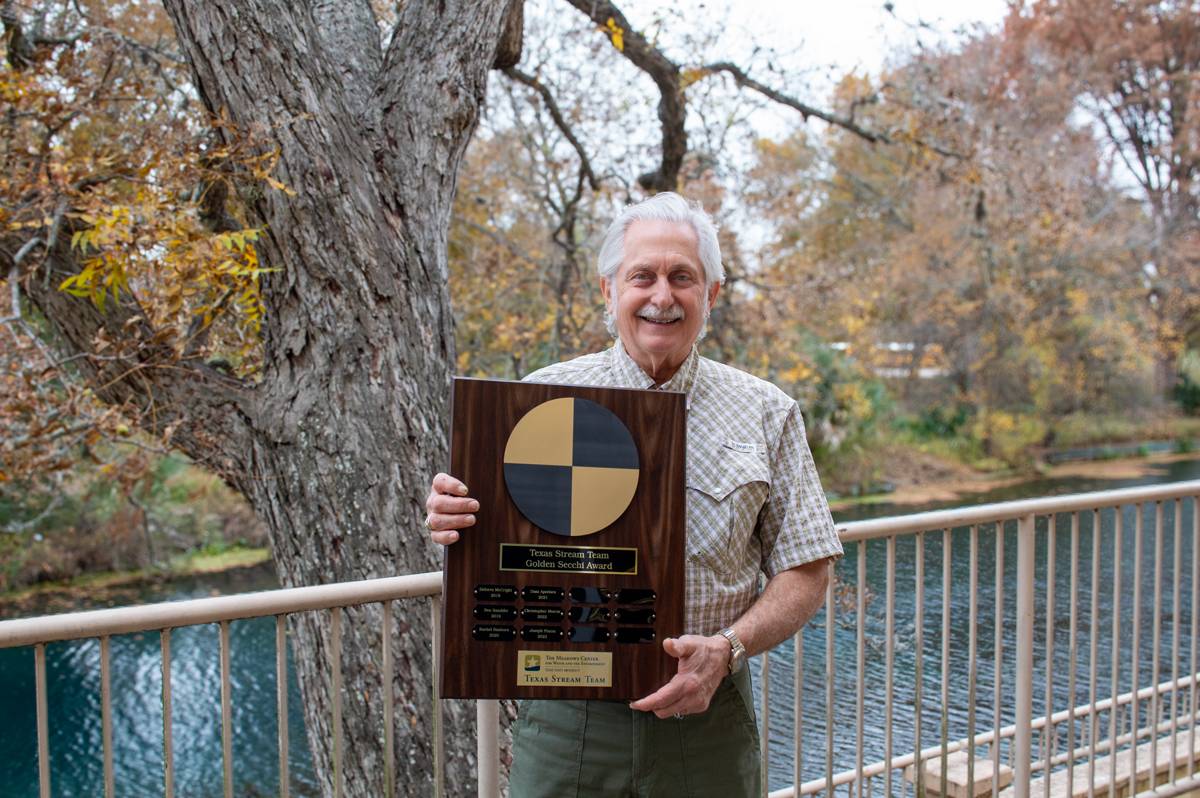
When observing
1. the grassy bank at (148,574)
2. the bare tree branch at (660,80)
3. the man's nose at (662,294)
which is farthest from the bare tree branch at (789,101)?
the grassy bank at (148,574)

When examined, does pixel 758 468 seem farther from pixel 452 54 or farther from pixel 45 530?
pixel 45 530

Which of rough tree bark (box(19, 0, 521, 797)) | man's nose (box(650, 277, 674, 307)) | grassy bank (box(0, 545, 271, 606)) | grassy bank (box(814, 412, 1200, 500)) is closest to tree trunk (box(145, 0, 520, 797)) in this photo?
rough tree bark (box(19, 0, 521, 797))

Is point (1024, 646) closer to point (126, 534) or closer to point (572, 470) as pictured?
point (572, 470)

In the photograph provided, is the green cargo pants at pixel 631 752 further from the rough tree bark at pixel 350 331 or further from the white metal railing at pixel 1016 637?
the rough tree bark at pixel 350 331

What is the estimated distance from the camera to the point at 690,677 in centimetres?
143

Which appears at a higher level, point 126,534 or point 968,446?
point 968,446

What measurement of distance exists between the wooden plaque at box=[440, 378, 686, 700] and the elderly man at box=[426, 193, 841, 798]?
106 millimetres

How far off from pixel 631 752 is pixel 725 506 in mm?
393

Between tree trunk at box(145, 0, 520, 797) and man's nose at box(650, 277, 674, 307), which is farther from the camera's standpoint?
tree trunk at box(145, 0, 520, 797)

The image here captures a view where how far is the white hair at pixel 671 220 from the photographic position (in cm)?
159

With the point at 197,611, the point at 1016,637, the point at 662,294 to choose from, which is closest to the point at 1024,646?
the point at 1016,637

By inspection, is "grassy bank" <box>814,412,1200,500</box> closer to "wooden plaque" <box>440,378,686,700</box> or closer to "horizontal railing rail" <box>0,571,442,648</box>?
"horizontal railing rail" <box>0,571,442,648</box>

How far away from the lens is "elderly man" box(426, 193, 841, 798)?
4.98ft

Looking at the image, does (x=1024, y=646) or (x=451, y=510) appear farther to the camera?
(x=1024, y=646)
